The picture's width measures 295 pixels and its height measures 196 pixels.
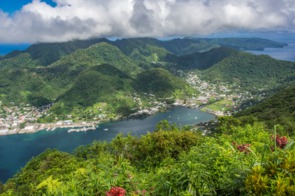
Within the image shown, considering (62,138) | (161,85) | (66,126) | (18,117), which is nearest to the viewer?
(62,138)

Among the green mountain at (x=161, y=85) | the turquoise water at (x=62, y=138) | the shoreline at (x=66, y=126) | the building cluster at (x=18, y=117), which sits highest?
the green mountain at (x=161, y=85)

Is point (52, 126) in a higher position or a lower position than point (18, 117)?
lower

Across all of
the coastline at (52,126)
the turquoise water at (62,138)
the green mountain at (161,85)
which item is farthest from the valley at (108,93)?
the turquoise water at (62,138)

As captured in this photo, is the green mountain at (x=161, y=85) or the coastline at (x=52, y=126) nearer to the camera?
the coastline at (x=52, y=126)

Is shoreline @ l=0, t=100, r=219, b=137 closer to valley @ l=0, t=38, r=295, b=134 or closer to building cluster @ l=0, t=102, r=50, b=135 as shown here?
building cluster @ l=0, t=102, r=50, b=135

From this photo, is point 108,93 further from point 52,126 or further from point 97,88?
point 52,126

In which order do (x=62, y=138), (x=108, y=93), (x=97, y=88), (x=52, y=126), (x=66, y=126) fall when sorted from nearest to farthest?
(x=62, y=138) < (x=66, y=126) < (x=52, y=126) < (x=108, y=93) < (x=97, y=88)

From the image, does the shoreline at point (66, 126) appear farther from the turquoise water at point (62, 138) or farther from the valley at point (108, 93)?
the turquoise water at point (62, 138)

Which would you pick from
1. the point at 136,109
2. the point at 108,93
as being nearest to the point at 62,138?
the point at 136,109
